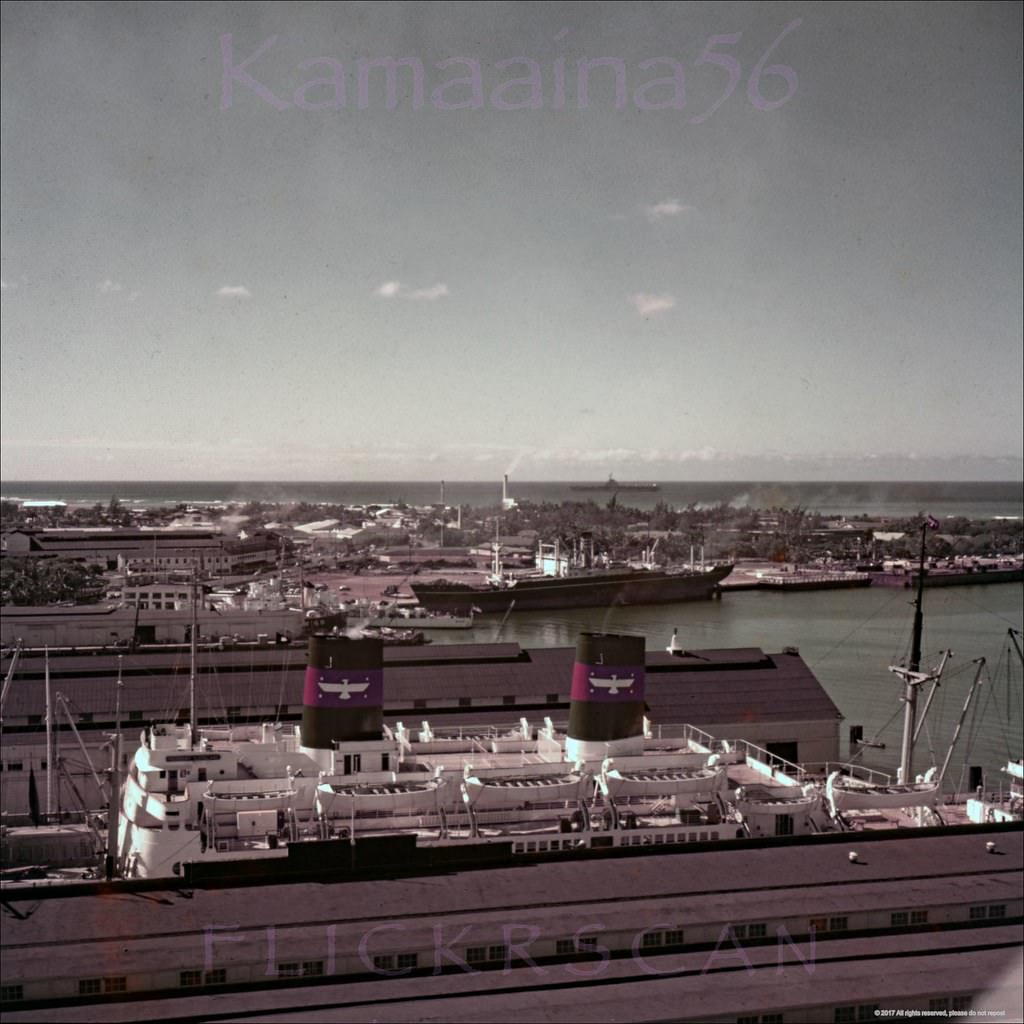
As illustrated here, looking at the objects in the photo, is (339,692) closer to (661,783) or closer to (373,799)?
(373,799)

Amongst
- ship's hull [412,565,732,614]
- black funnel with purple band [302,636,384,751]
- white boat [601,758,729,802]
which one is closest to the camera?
white boat [601,758,729,802]

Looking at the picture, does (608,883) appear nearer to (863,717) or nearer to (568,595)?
(863,717)

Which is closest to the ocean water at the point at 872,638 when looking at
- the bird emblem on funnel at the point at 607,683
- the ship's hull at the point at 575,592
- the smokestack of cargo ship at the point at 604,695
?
the ship's hull at the point at 575,592

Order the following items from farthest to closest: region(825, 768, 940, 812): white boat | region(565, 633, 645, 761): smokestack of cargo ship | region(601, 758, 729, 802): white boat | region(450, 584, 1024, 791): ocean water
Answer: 1. region(450, 584, 1024, 791): ocean water
2. region(565, 633, 645, 761): smokestack of cargo ship
3. region(825, 768, 940, 812): white boat
4. region(601, 758, 729, 802): white boat

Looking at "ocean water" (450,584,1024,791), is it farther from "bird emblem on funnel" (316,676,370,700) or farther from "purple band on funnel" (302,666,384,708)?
"bird emblem on funnel" (316,676,370,700)

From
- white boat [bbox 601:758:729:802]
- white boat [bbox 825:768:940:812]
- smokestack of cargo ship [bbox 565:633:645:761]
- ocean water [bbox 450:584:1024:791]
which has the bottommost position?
ocean water [bbox 450:584:1024:791]

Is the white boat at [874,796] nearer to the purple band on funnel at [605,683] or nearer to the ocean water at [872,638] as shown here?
the purple band on funnel at [605,683]

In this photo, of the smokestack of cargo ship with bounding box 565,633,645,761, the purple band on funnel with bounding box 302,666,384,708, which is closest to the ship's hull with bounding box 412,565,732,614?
the smokestack of cargo ship with bounding box 565,633,645,761
